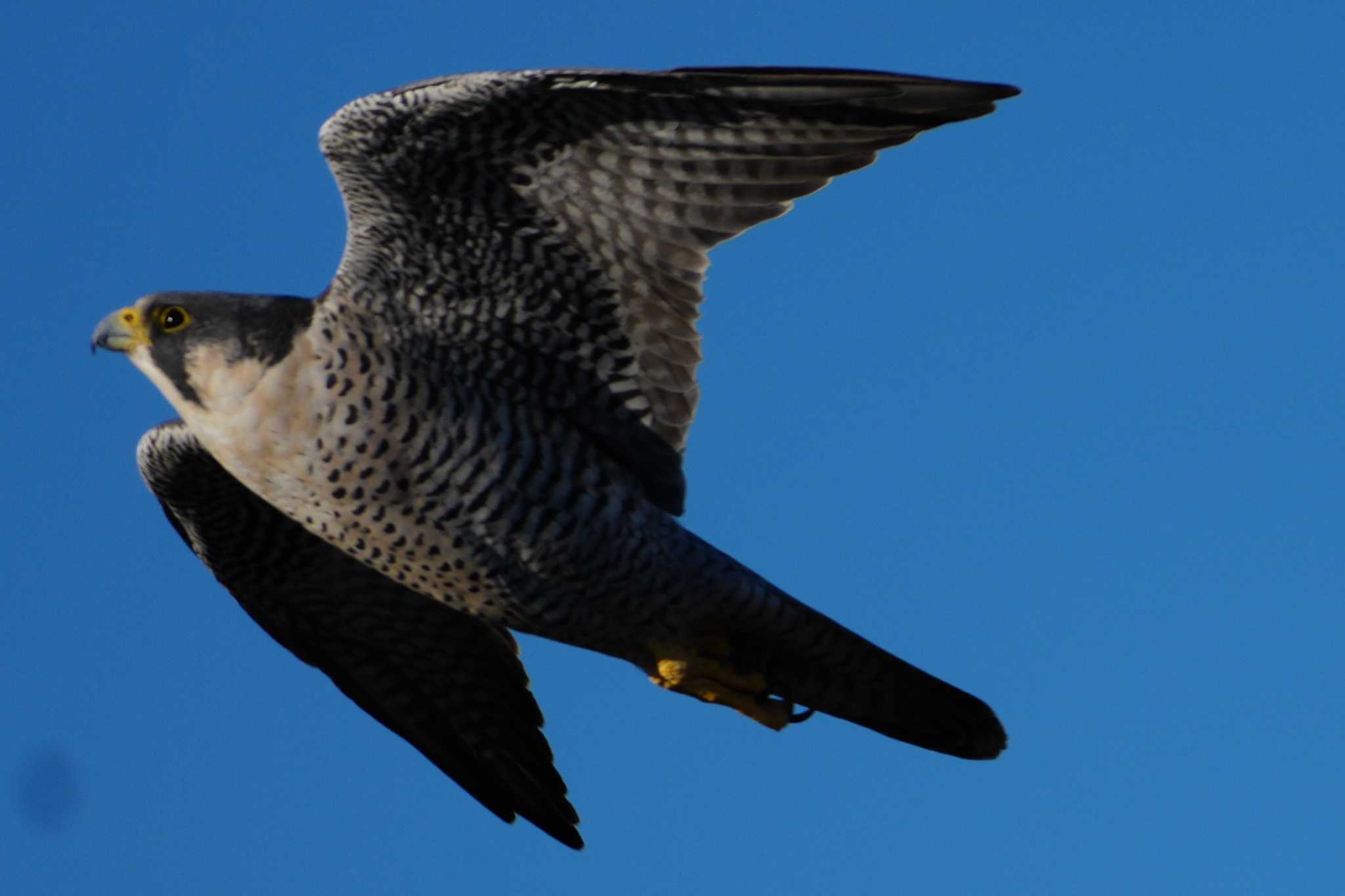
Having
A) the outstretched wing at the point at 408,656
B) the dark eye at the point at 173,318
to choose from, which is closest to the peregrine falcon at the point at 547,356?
the dark eye at the point at 173,318

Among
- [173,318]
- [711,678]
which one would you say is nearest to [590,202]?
[173,318]

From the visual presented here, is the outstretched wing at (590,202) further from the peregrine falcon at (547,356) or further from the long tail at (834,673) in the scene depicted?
the long tail at (834,673)

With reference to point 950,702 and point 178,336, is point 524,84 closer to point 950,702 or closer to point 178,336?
point 178,336

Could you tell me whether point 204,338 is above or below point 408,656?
above

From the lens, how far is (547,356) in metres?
8.72

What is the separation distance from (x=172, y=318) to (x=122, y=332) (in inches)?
9.9

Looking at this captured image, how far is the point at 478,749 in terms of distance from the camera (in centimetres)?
1044

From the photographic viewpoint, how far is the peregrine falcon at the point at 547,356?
26.1 ft

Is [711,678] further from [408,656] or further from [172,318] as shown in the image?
[172,318]

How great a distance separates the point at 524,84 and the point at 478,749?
408cm

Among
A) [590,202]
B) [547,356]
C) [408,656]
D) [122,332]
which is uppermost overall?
[590,202]

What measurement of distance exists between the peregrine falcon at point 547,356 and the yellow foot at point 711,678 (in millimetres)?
13

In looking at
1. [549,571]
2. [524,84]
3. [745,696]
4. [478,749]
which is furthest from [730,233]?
[478,749]

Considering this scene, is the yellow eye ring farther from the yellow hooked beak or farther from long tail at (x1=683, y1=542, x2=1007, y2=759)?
long tail at (x1=683, y1=542, x2=1007, y2=759)
